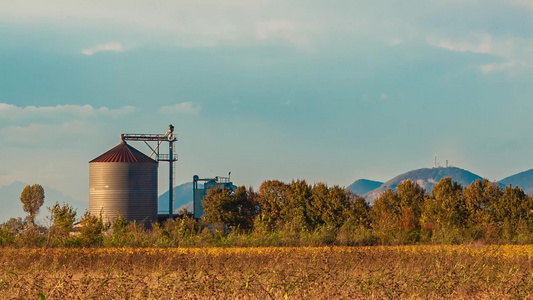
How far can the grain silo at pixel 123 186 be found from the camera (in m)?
67.8

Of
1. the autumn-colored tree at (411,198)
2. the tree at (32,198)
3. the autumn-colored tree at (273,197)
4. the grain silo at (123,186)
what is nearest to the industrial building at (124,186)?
the grain silo at (123,186)

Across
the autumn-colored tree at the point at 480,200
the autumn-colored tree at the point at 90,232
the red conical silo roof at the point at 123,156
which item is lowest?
the autumn-colored tree at the point at 90,232

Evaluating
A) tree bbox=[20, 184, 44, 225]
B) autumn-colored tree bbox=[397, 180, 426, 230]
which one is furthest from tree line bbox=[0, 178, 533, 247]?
tree bbox=[20, 184, 44, 225]

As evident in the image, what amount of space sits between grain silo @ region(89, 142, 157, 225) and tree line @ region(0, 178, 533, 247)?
2.54 m

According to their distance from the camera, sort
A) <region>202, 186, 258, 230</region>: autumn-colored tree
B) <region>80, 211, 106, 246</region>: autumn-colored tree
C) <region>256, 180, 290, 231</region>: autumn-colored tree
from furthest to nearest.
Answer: <region>202, 186, 258, 230</region>: autumn-colored tree → <region>256, 180, 290, 231</region>: autumn-colored tree → <region>80, 211, 106, 246</region>: autumn-colored tree

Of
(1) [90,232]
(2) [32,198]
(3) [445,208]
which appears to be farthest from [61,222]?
(2) [32,198]

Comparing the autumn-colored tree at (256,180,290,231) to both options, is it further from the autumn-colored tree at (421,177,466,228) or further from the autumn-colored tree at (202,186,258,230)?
the autumn-colored tree at (421,177,466,228)

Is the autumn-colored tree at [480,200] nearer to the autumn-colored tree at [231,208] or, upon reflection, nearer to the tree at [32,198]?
the autumn-colored tree at [231,208]

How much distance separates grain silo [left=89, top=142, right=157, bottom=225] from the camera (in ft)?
222

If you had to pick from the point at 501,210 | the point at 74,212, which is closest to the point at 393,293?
the point at 74,212

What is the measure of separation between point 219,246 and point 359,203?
3543cm

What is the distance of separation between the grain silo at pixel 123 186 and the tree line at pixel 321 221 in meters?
2.54

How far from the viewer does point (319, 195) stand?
64062 mm

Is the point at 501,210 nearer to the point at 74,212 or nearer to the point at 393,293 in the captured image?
the point at 74,212
